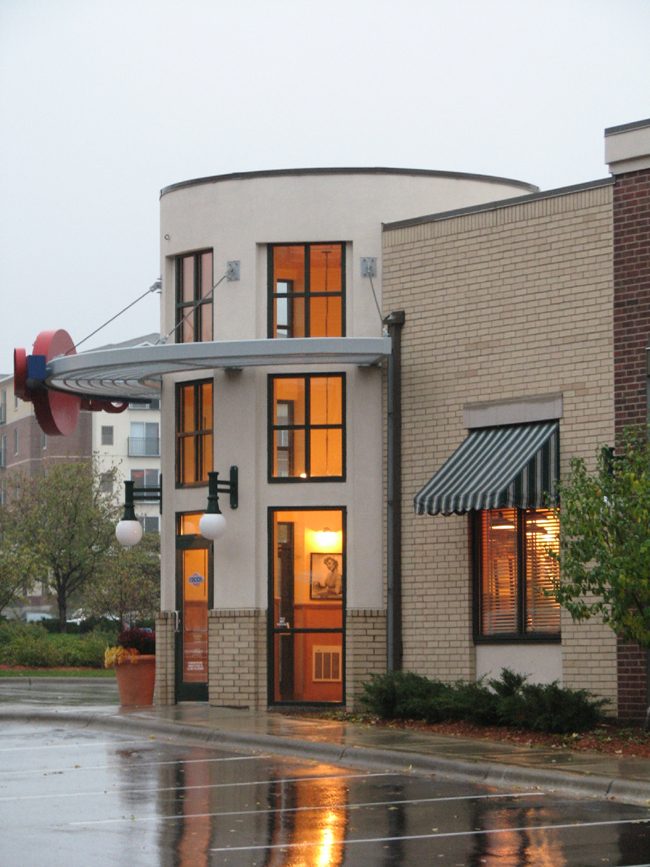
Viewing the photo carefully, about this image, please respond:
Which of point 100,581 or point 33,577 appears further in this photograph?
point 100,581

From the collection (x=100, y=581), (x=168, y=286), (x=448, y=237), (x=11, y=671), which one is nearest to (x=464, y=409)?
(x=448, y=237)

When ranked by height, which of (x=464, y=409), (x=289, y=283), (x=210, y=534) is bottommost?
(x=210, y=534)

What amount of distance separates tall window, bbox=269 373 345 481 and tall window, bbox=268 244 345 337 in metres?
0.80

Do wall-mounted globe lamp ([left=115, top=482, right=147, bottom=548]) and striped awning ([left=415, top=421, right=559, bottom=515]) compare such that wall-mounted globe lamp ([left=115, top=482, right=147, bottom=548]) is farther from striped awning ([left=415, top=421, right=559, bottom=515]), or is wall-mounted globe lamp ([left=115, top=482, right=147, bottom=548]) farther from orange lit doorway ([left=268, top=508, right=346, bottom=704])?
striped awning ([left=415, top=421, right=559, bottom=515])

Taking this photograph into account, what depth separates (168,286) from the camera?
75.8 feet

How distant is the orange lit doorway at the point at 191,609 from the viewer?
2227cm

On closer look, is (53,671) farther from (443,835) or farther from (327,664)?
(443,835)

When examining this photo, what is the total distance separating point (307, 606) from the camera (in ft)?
70.3

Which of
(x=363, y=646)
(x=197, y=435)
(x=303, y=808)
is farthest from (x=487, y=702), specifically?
(x=197, y=435)

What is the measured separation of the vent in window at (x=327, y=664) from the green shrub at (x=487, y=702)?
1.13 m

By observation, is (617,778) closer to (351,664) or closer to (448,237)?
(351,664)

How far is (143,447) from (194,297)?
65.2m

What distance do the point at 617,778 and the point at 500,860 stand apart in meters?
3.63

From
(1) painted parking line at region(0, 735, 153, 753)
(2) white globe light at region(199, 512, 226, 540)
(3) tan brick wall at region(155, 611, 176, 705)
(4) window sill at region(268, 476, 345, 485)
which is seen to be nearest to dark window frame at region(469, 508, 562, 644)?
(4) window sill at region(268, 476, 345, 485)
